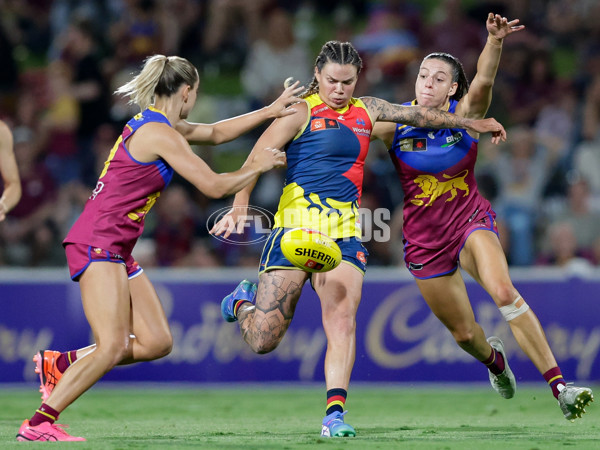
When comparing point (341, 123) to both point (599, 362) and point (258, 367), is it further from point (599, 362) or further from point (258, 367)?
point (599, 362)

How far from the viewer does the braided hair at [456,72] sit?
7.71m

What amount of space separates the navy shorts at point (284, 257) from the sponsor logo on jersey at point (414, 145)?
97cm

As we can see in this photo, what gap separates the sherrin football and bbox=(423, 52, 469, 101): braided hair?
69.4 inches

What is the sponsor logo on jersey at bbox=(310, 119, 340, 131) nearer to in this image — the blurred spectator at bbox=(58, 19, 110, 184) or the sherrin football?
the sherrin football

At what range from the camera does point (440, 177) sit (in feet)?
25.3

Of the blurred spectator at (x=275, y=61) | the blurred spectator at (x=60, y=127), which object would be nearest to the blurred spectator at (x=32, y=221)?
the blurred spectator at (x=60, y=127)

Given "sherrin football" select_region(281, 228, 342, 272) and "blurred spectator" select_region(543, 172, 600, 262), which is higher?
"blurred spectator" select_region(543, 172, 600, 262)

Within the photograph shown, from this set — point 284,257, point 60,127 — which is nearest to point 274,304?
point 284,257

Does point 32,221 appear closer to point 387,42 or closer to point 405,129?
point 387,42

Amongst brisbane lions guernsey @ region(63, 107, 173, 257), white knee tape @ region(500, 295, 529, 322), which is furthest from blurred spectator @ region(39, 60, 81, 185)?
white knee tape @ region(500, 295, 529, 322)

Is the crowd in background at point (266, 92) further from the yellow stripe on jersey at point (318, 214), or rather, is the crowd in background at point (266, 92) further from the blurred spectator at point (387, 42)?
the yellow stripe on jersey at point (318, 214)

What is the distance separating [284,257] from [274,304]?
338 millimetres

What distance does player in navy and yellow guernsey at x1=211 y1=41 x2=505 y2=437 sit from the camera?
22.9 ft

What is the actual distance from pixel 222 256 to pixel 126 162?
21.3ft
